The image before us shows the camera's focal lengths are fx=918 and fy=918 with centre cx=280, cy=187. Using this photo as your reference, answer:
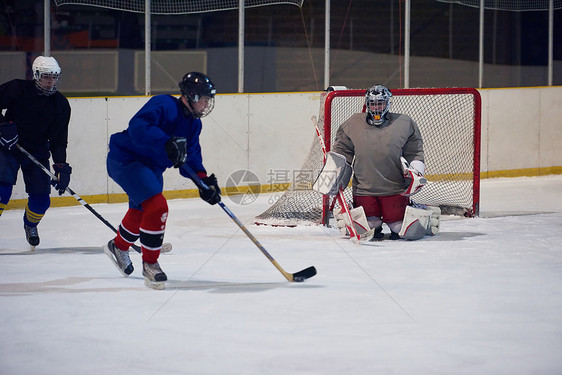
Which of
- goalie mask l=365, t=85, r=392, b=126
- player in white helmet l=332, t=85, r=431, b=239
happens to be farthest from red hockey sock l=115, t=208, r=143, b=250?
goalie mask l=365, t=85, r=392, b=126

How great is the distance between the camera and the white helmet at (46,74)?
4.76 metres

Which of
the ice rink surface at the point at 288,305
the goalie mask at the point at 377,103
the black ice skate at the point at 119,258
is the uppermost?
the goalie mask at the point at 377,103

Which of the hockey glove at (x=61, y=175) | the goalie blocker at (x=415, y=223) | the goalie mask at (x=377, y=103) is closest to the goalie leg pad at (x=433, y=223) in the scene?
the goalie blocker at (x=415, y=223)

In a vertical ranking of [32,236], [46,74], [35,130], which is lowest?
[32,236]

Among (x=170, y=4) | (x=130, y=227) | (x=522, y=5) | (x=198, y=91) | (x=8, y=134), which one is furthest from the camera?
(x=522, y=5)

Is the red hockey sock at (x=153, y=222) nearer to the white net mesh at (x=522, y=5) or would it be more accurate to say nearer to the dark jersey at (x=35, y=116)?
the dark jersey at (x=35, y=116)

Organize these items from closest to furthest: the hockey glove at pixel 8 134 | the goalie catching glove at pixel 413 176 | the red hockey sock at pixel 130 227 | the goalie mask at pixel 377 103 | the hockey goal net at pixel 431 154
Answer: the red hockey sock at pixel 130 227 < the hockey glove at pixel 8 134 < the goalie catching glove at pixel 413 176 < the goalie mask at pixel 377 103 < the hockey goal net at pixel 431 154

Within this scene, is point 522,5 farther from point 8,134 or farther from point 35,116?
point 8,134

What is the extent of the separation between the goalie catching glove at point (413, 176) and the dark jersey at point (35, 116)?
6.46ft

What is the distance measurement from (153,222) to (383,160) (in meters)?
1.99

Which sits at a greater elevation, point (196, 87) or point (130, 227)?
point (196, 87)

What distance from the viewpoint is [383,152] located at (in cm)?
552

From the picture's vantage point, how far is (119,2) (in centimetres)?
739

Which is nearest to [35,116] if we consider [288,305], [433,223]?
[288,305]
